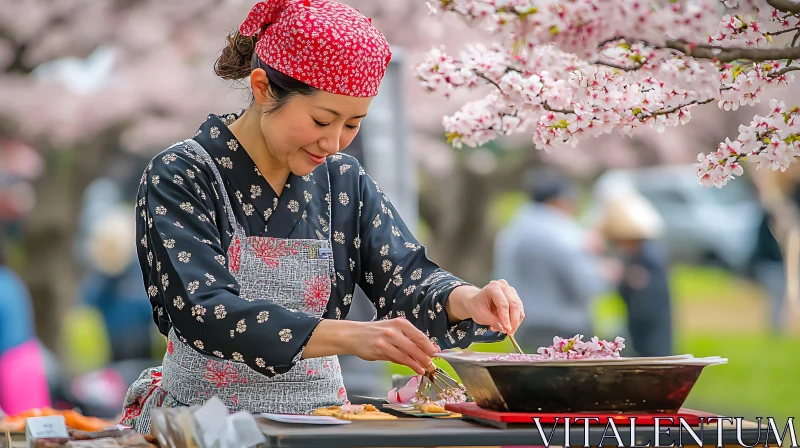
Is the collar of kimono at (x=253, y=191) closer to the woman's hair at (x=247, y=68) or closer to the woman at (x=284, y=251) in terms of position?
the woman at (x=284, y=251)

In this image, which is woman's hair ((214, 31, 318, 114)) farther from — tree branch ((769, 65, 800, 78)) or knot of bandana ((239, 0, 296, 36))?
tree branch ((769, 65, 800, 78))

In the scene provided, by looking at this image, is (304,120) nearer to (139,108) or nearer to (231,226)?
(231,226)

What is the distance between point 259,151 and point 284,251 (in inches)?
9.0

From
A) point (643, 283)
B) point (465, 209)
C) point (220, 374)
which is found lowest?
point (465, 209)

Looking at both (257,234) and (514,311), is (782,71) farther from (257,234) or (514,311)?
(257,234)

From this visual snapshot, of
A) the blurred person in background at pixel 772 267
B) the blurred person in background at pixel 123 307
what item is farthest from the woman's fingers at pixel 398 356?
the blurred person in background at pixel 772 267

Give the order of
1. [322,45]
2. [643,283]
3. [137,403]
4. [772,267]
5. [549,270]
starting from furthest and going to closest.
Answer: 1. [772,267]
2. [643,283]
3. [549,270]
4. [137,403]
5. [322,45]

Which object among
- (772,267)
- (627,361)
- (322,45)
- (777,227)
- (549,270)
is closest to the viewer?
(627,361)

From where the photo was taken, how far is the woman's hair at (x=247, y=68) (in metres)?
2.33

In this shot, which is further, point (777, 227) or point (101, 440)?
point (777, 227)

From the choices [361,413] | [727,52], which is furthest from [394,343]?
[727,52]

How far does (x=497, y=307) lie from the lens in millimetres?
2238

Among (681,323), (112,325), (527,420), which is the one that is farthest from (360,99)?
(681,323)

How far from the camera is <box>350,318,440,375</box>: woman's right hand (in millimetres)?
2045
